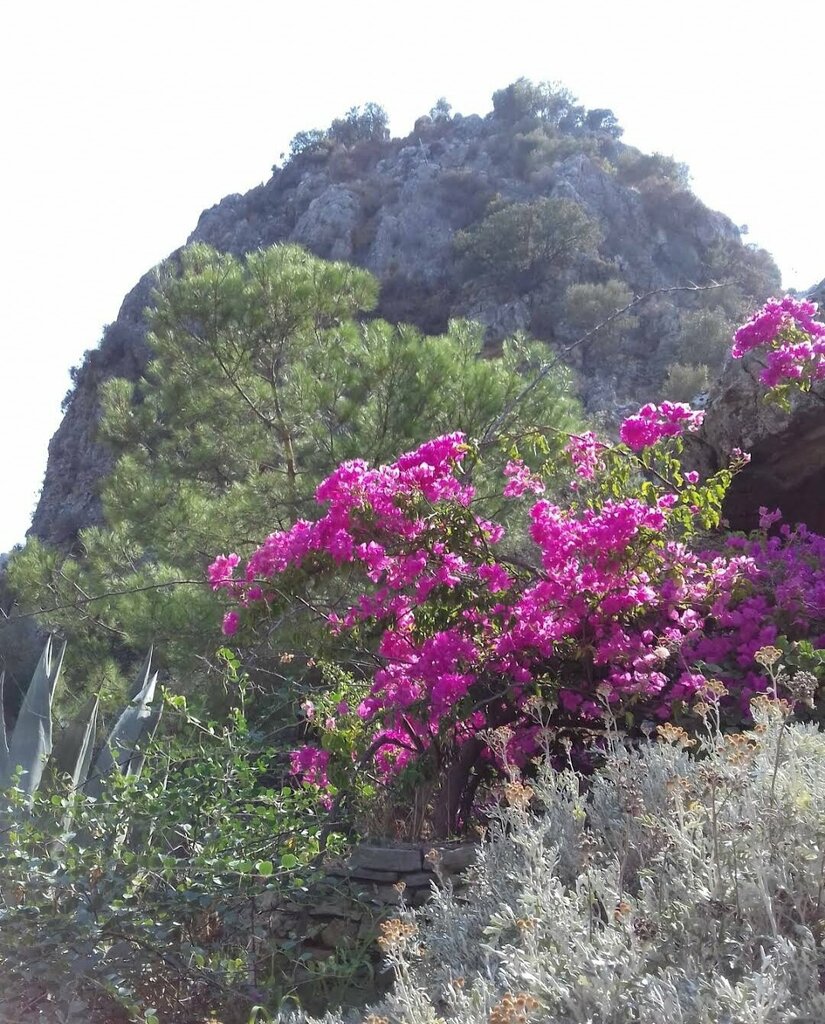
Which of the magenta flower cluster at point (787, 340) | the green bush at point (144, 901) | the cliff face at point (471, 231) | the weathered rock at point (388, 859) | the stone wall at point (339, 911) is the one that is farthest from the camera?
the cliff face at point (471, 231)

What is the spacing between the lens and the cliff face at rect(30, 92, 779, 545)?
73.3 feet

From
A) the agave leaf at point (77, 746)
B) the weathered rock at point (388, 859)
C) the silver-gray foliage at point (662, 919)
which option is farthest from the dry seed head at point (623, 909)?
the agave leaf at point (77, 746)

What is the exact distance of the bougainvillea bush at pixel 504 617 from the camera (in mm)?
2959

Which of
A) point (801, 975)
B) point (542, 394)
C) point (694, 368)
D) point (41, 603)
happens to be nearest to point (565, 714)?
point (801, 975)

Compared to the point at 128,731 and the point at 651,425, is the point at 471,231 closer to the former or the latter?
the point at 651,425

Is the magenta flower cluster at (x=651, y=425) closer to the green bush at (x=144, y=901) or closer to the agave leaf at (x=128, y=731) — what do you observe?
the green bush at (x=144, y=901)

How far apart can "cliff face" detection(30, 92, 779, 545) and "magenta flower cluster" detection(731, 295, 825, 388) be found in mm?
14427

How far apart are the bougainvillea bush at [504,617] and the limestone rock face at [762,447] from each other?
1420mm

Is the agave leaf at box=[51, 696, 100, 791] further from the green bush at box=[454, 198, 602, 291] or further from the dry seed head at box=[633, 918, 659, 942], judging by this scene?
the green bush at box=[454, 198, 602, 291]

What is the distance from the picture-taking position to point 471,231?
26719 mm

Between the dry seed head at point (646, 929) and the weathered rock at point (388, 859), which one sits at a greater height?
the weathered rock at point (388, 859)

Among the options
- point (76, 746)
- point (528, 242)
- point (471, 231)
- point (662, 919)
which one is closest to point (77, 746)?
point (76, 746)

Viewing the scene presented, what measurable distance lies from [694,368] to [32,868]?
18.6 metres

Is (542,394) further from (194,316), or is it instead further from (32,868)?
(32,868)
